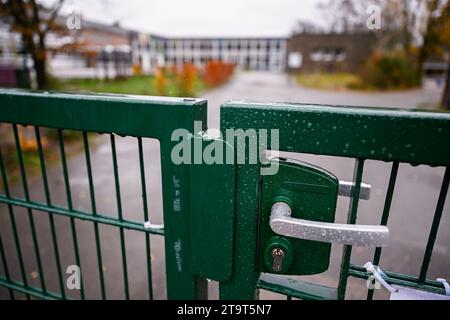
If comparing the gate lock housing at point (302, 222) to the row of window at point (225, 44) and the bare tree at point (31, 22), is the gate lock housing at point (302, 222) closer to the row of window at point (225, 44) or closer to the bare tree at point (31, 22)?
the bare tree at point (31, 22)

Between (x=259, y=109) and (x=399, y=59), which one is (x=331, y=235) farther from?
(x=399, y=59)

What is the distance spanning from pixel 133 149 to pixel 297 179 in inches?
247

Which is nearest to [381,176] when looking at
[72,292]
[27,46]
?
Result: [72,292]

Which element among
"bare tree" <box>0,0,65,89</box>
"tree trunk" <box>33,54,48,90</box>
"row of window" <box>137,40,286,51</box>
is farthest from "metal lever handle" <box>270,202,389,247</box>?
"row of window" <box>137,40,286,51</box>

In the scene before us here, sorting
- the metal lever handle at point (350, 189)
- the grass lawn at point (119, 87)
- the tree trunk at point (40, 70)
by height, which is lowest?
the grass lawn at point (119, 87)

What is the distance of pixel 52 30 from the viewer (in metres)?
6.93

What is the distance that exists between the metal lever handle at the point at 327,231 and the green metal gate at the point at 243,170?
0.08m

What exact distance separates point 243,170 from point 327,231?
280 mm

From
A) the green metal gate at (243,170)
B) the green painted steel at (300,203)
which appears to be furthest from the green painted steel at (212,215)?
the green painted steel at (300,203)

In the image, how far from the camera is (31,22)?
6527 mm

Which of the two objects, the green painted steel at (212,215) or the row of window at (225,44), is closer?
the green painted steel at (212,215)

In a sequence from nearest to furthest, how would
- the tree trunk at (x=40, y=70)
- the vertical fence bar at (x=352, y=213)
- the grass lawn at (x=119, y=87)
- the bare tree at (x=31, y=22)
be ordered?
the vertical fence bar at (x=352, y=213)
the bare tree at (x=31, y=22)
the tree trunk at (x=40, y=70)
the grass lawn at (x=119, y=87)

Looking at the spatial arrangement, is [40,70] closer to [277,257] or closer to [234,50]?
[277,257]

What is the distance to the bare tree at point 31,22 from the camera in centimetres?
637
